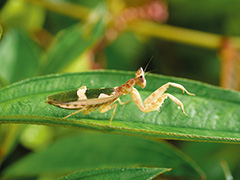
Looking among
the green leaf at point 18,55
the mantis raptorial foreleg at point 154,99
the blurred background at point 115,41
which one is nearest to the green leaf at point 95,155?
the blurred background at point 115,41

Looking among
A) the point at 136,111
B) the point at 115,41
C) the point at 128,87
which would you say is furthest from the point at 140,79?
the point at 115,41

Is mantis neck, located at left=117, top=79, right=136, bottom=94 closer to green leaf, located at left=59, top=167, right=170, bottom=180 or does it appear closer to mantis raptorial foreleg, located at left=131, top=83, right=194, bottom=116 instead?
mantis raptorial foreleg, located at left=131, top=83, right=194, bottom=116

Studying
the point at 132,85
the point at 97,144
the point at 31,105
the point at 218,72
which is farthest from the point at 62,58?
the point at 218,72

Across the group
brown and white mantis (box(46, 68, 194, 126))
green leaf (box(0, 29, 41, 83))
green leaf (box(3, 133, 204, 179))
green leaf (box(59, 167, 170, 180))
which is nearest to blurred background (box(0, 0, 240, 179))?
green leaf (box(0, 29, 41, 83))

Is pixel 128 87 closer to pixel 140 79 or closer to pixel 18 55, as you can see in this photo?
pixel 140 79

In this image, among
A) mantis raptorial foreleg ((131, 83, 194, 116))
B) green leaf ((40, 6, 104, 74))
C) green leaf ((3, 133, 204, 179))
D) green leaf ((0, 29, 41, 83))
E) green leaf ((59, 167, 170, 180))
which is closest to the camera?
green leaf ((59, 167, 170, 180))

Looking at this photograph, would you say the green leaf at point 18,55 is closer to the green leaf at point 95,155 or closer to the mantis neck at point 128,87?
the green leaf at point 95,155
